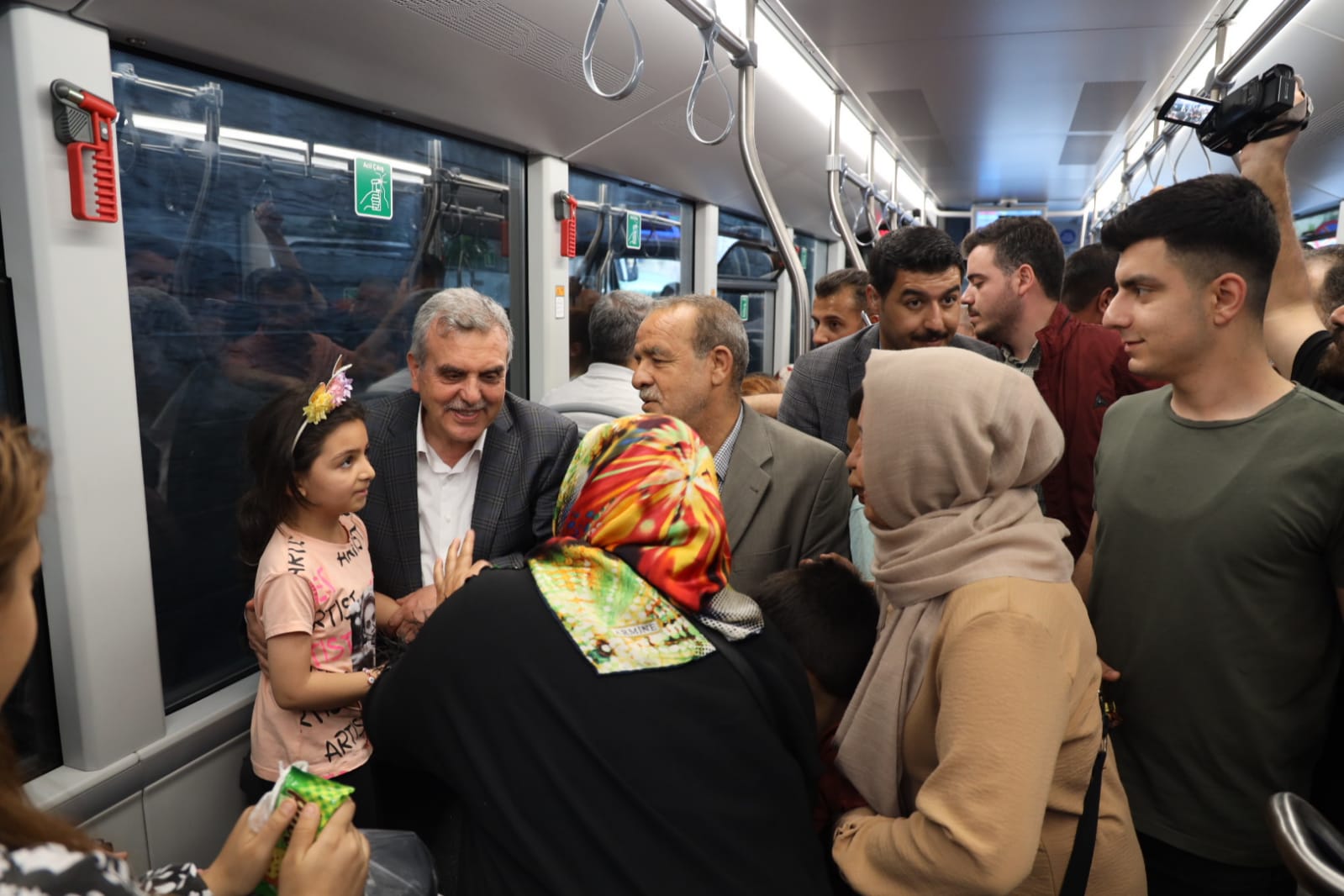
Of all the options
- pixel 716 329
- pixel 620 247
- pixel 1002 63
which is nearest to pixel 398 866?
pixel 716 329

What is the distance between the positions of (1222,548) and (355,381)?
8.11 ft

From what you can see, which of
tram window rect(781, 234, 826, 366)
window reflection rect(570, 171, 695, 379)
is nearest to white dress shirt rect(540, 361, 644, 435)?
window reflection rect(570, 171, 695, 379)

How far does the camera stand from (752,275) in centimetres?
666

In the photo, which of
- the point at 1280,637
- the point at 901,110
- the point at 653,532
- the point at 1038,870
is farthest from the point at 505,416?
the point at 901,110

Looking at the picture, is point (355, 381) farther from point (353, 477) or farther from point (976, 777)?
point (976, 777)

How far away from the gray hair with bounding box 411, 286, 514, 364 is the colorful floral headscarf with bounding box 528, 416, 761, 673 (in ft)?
3.45

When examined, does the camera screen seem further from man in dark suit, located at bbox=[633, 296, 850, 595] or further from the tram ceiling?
man in dark suit, located at bbox=[633, 296, 850, 595]

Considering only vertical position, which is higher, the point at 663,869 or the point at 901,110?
the point at 901,110

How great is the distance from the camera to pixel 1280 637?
4.59 feet

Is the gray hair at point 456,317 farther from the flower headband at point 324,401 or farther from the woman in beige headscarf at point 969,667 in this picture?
the woman in beige headscarf at point 969,667

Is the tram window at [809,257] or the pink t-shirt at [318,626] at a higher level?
the tram window at [809,257]

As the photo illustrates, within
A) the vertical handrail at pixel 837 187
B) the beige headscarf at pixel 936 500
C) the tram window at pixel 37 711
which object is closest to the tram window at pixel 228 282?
the tram window at pixel 37 711

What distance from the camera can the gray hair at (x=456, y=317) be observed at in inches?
83.7

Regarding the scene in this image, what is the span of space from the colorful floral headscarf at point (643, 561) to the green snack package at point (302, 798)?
38 centimetres
